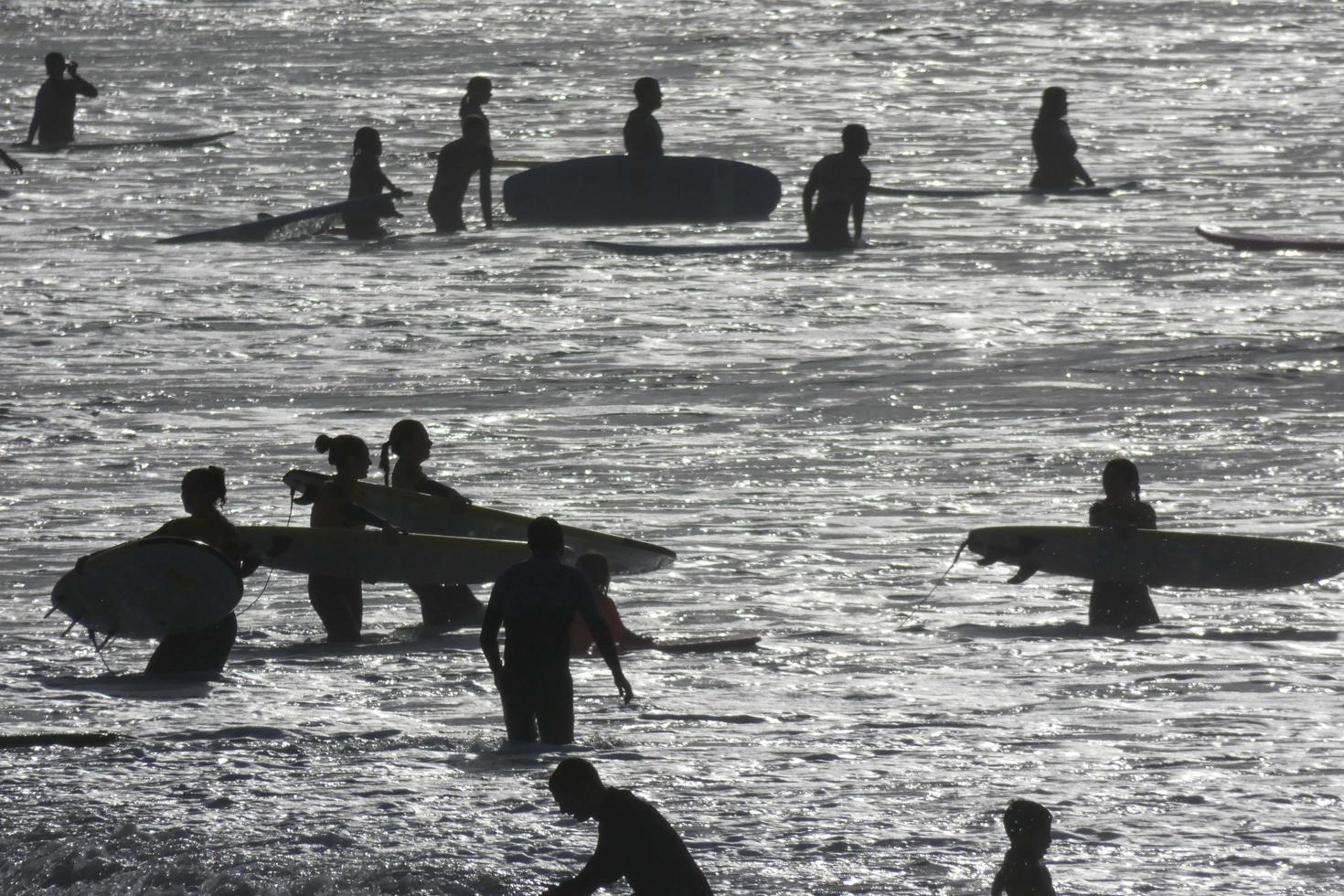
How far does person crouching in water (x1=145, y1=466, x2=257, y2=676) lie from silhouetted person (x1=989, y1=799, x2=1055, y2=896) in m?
3.99

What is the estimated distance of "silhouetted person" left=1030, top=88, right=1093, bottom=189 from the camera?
79.8 feet

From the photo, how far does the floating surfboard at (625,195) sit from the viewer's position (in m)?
23.9

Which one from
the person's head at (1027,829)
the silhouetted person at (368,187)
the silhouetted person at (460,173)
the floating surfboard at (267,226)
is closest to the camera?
the person's head at (1027,829)

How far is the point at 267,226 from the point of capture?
22.9 meters

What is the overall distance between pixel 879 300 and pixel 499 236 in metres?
5.00

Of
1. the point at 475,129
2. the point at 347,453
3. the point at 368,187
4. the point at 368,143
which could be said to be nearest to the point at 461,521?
the point at 347,453

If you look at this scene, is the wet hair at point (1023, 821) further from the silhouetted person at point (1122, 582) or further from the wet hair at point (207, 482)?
the silhouetted person at point (1122, 582)

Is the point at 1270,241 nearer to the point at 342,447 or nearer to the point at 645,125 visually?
the point at 645,125

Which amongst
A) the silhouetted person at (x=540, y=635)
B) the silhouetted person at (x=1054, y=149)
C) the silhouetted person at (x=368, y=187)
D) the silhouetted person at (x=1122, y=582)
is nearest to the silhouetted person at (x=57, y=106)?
the silhouetted person at (x=368, y=187)

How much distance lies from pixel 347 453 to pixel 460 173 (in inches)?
474

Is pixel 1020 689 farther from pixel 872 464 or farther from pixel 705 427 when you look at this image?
pixel 705 427

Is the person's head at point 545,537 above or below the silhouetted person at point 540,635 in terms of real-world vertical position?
above

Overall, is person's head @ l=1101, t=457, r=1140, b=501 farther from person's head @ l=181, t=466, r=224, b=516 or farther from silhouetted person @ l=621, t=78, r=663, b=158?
silhouetted person @ l=621, t=78, r=663, b=158

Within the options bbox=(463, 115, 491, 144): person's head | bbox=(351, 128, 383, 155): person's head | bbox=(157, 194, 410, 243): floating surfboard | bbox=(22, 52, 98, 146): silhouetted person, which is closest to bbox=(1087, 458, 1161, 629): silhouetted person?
bbox=(463, 115, 491, 144): person's head
